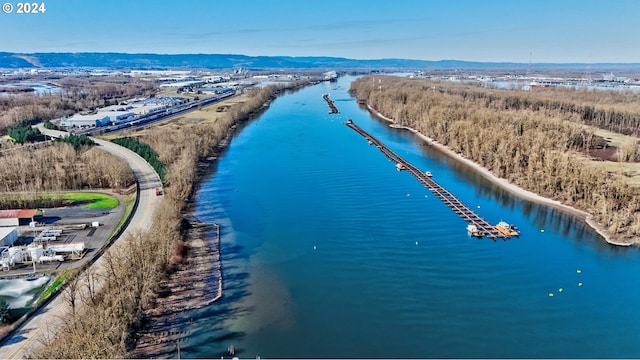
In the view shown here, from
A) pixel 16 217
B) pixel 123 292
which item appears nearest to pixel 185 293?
pixel 123 292

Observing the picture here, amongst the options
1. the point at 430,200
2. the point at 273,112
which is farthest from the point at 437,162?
the point at 273,112

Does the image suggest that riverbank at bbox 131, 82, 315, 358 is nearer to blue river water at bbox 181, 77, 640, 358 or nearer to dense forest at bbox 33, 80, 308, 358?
dense forest at bbox 33, 80, 308, 358

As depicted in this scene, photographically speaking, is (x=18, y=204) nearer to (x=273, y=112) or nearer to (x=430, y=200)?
(x=430, y=200)

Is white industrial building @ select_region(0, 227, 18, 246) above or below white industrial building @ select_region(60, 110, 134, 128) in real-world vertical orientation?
below

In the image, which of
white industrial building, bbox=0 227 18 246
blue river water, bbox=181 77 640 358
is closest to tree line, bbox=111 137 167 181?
blue river water, bbox=181 77 640 358

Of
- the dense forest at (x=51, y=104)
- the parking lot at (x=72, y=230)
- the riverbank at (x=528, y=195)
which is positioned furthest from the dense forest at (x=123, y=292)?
the dense forest at (x=51, y=104)

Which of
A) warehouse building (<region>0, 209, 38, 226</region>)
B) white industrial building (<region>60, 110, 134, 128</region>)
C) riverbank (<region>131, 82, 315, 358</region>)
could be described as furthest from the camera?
white industrial building (<region>60, 110, 134, 128</region>)

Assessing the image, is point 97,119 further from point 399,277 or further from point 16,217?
point 399,277

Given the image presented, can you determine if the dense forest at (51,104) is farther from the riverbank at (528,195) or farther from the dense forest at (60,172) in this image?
the riverbank at (528,195)
